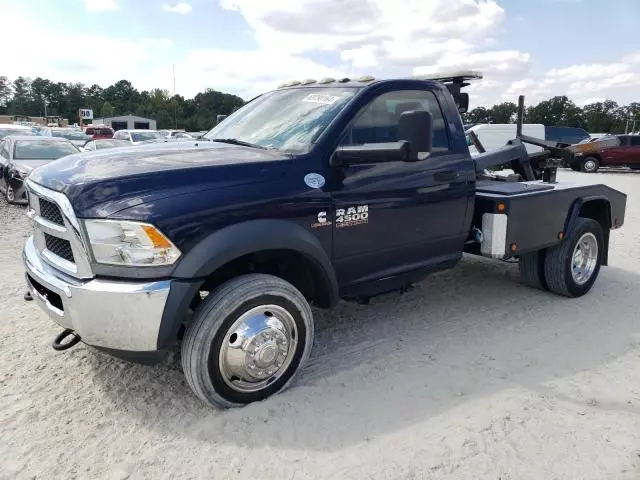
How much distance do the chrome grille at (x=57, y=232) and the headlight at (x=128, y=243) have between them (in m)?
0.10

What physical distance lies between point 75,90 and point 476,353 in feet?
434

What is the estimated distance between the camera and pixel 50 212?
314 centimetres

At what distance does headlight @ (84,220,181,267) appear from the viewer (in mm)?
2709

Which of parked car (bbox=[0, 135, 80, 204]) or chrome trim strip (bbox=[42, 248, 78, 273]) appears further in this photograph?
parked car (bbox=[0, 135, 80, 204])

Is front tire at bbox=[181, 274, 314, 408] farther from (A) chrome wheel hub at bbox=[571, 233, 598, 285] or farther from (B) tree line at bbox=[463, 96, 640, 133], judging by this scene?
(B) tree line at bbox=[463, 96, 640, 133]

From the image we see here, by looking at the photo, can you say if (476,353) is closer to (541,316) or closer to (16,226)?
(541,316)

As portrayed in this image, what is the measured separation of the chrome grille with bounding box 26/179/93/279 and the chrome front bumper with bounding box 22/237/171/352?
12 centimetres

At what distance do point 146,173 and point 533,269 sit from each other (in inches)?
162

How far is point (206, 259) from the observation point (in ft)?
9.25

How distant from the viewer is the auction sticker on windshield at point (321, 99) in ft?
12.4

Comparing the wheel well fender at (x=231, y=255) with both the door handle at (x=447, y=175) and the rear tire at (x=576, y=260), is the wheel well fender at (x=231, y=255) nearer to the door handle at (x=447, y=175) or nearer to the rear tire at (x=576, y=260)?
the door handle at (x=447, y=175)

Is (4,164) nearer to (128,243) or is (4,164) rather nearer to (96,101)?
(128,243)

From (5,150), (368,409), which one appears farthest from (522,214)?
(5,150)

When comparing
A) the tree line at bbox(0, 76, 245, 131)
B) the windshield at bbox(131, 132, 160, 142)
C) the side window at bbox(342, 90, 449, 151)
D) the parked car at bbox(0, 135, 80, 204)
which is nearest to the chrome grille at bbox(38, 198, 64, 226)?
the side window at bbox(342, 90, 449, 151)
